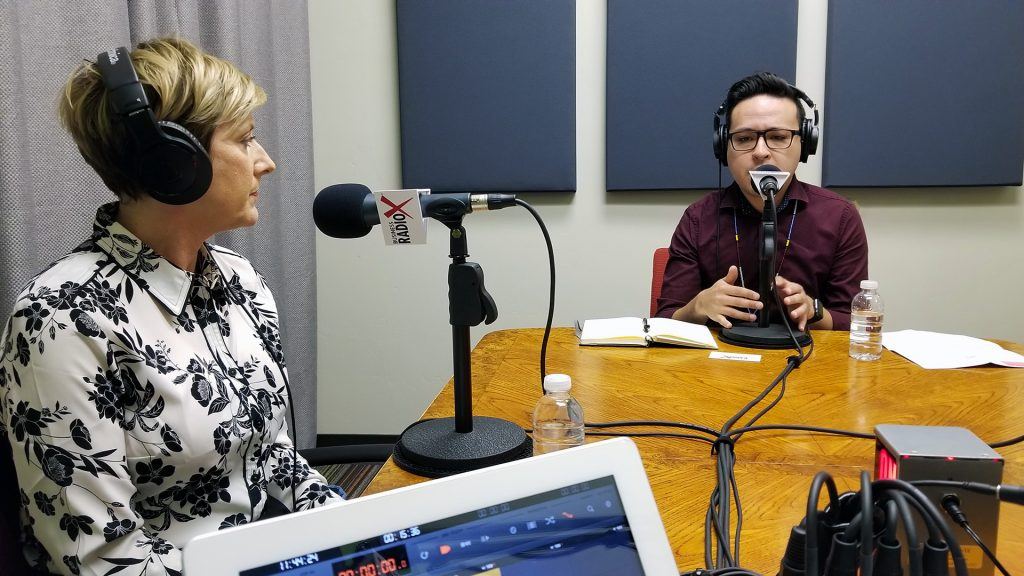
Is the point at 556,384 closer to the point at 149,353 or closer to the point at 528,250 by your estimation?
the point at 149,353

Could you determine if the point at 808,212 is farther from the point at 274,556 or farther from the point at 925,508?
the point at 274,556

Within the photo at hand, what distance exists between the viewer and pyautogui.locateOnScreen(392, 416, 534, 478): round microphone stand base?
85 cm

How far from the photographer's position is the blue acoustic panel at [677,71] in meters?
2.37

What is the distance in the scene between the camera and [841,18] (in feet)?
7.66

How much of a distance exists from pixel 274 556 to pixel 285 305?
2.12 meters

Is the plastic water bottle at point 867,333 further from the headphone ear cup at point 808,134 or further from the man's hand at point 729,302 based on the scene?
the headphone ear cup at point 808,134

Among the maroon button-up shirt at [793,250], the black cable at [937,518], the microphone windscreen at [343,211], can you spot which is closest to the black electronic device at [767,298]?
the maroon button-up shirt at [793,250]

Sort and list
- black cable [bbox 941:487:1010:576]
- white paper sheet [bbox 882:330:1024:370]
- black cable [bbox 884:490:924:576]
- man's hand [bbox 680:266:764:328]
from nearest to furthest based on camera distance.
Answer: black cable [bbox 884:490:924:576] → black cable [bbox 941:487:1010:576] → white paper sheet [bbox 882:330:1024:370] → man's hand [bbox 680:266:764:328]

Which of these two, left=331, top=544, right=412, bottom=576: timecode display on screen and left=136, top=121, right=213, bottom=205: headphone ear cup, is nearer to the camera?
left=331, top=544, right=412, bottom=576: timecode display on screen

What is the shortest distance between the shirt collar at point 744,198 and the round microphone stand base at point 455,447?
1273 mm

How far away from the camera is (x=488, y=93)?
2.52 m

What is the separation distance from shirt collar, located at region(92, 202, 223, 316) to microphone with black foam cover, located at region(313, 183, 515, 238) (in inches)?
9.8

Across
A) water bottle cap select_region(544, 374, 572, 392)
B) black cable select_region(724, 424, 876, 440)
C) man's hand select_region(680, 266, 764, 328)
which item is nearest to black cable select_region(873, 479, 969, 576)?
water bottle cap select_region(544, 374, 572, 392)

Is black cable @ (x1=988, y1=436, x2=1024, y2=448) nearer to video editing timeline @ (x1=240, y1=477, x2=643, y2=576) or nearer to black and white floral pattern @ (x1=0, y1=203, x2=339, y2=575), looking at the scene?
video editing timeline @ (x1=240, y1=477, x2=643, y2=576)
